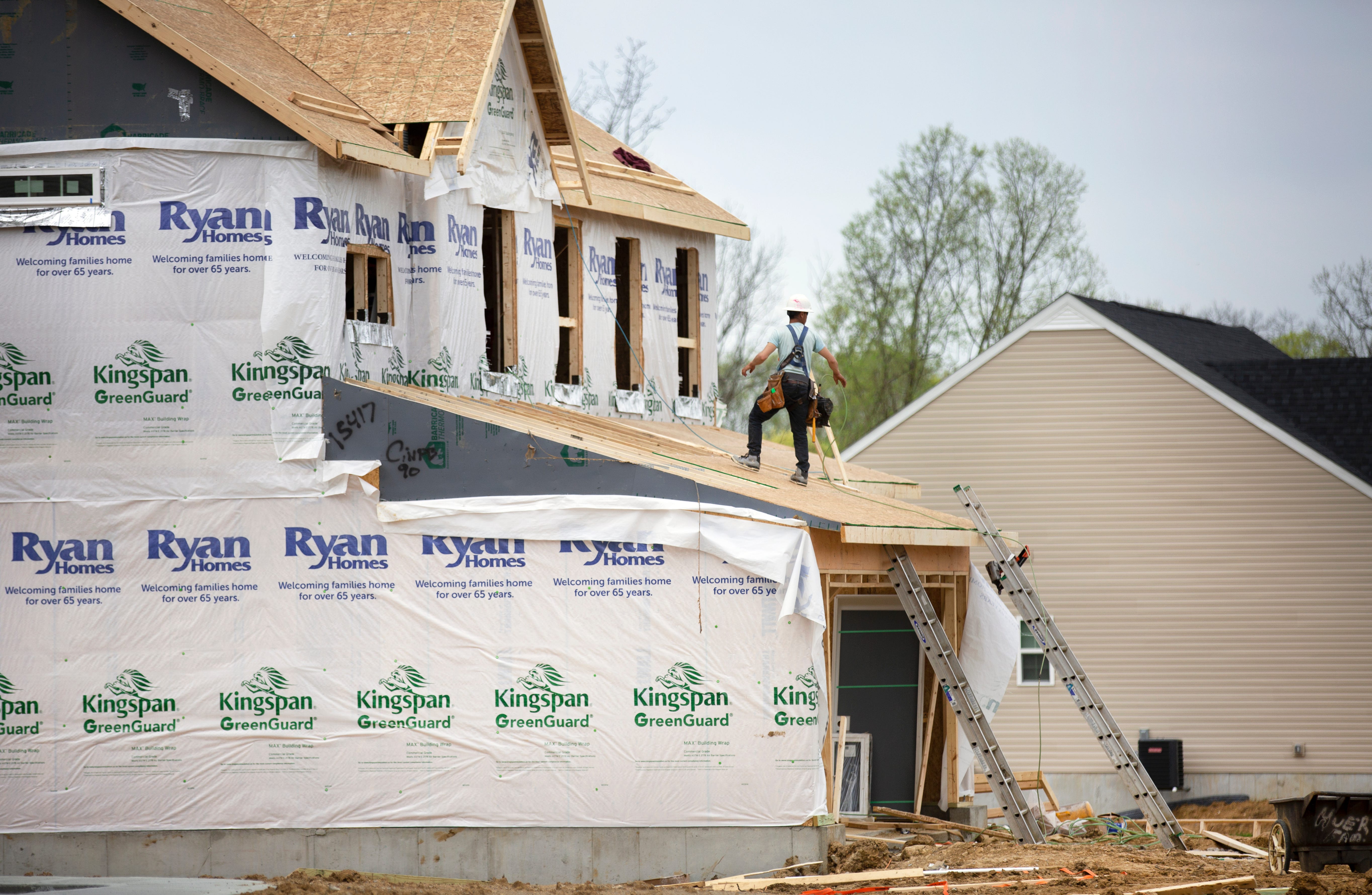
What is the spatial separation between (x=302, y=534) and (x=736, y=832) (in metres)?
4.49

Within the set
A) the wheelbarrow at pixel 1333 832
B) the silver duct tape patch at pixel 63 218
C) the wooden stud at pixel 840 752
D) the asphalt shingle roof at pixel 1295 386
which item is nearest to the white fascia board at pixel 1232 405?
the asphalt shingle roof at pixel 1295 386

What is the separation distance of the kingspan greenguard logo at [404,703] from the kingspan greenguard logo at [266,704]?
1.57 feet

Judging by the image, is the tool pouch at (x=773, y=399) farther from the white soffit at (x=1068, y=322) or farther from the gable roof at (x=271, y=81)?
the white soffit at (x=1068, y=322)

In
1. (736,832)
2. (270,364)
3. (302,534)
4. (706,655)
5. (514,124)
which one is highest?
(514,124)

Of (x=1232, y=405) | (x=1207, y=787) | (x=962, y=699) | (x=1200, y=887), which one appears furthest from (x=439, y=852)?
(x=1232, y=405)

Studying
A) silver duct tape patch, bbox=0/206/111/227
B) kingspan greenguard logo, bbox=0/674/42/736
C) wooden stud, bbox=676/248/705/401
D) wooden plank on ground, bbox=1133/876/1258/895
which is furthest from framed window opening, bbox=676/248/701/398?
wooden plank on ground, bbox=1133/876/1258/895

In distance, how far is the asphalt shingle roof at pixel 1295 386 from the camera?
77.4ft

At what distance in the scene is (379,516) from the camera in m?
13.3

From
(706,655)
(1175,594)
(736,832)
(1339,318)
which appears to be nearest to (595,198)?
(706,655)

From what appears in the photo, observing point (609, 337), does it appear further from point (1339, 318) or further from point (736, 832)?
point (1339, 318)

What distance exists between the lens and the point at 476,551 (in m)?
13.3

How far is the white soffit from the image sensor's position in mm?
23938

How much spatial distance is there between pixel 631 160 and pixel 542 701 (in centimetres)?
935

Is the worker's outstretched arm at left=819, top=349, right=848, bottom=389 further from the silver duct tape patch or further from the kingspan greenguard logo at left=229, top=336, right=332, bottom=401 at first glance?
the silver duct tape patch
